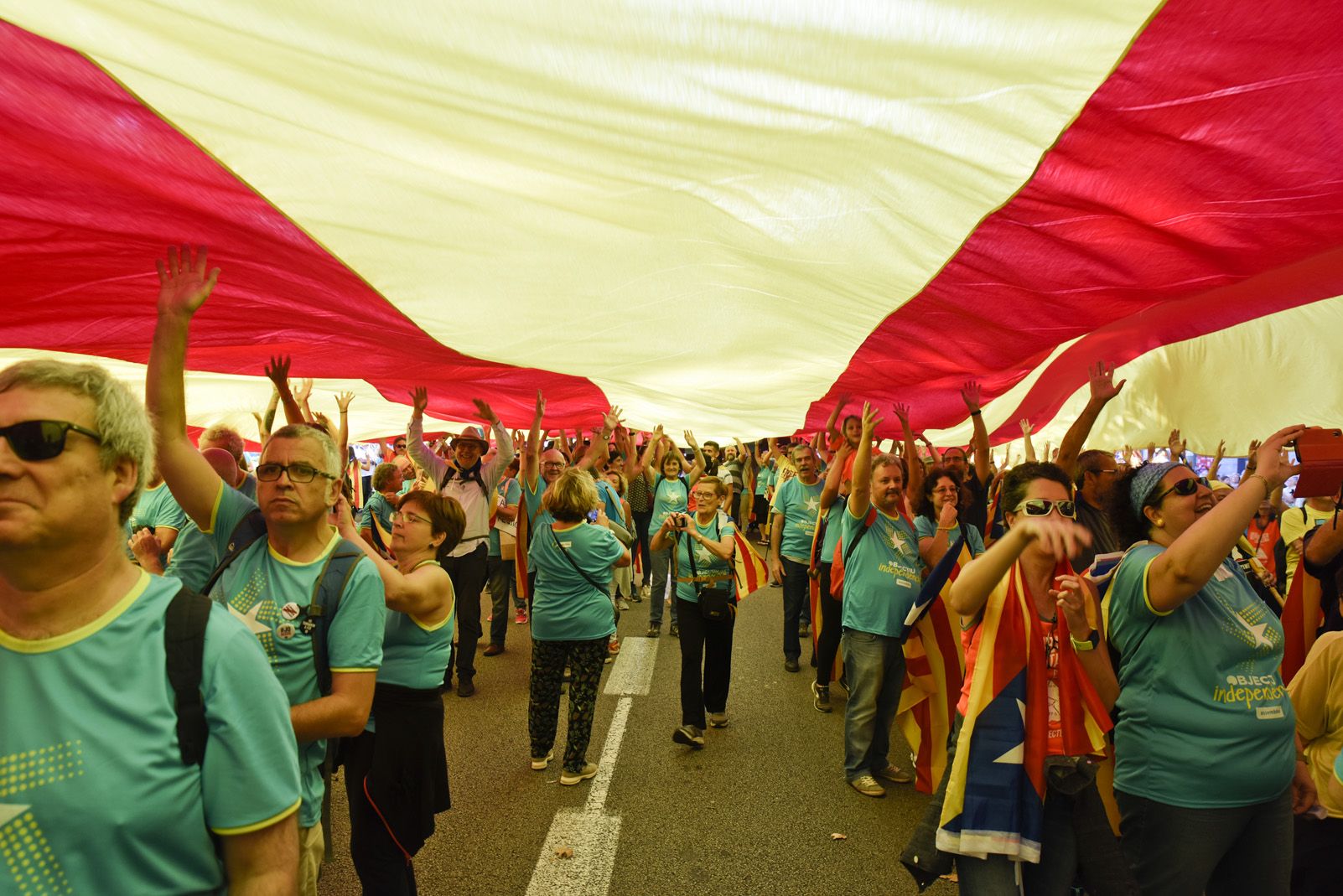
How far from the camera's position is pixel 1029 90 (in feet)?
5.80

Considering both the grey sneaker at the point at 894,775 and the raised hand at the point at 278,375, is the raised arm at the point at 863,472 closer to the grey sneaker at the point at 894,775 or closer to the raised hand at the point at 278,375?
the grey sneaker at the point at 894,775

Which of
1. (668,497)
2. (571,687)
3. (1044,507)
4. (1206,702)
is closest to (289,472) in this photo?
(1044,507)

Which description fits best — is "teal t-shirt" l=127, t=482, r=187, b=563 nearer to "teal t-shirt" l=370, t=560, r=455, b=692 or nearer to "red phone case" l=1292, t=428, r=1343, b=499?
"teal t-shirt" l=370, t=560, r=455, b=692

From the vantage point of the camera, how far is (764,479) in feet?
54.1

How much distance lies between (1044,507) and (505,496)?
6.57 m

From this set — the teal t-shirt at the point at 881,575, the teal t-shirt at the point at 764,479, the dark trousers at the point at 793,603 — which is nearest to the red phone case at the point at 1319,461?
the teal t-shirt at the point at 881,575

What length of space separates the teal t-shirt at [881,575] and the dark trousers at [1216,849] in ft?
7.56

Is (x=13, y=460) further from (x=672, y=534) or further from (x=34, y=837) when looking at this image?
(x=672, y=534)

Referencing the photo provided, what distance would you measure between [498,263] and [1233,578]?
2854mm

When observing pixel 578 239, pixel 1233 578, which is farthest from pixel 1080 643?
pixel 578 239

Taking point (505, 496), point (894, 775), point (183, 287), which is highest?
point (183, 287)

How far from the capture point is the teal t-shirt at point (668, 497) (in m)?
9.17

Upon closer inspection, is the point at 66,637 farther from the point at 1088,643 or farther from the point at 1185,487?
the point at 1185,487

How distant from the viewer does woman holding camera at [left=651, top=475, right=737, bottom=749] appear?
18.3ft
